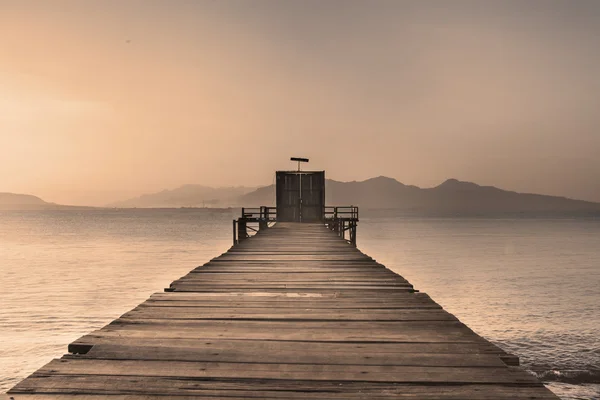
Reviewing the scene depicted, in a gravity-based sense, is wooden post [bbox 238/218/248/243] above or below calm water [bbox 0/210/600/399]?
above

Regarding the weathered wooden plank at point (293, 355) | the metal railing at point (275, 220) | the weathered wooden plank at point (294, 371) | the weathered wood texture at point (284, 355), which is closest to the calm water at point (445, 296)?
the metal railing at point (275, 220)

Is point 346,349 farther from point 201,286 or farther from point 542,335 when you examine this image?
point 542,335

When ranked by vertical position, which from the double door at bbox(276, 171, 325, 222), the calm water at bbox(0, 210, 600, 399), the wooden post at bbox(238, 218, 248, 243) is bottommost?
the calm water at bbox(0, 210, 600, 399)

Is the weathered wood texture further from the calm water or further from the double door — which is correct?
the double door

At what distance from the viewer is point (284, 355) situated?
398 centimetres

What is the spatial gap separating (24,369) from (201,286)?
8290mm

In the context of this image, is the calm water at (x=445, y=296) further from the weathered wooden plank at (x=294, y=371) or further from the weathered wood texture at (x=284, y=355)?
the weathered wooden plank at (x=294, y=371)

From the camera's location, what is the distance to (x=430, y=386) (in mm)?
3311

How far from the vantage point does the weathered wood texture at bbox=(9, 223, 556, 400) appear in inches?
128

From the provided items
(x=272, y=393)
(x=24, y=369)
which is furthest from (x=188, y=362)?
(x=24, y=369)

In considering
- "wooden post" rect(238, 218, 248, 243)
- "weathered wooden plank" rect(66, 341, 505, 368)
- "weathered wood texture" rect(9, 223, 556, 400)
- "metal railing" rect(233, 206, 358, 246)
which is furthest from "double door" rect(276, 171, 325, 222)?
"weathered wooden plank" rect(66, 341, 505, 368)

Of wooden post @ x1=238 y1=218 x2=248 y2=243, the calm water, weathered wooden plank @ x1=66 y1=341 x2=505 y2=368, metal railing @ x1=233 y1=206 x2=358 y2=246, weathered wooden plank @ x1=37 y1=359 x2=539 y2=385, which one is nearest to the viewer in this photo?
weathered wooden plank @ x1=37 y1=359 x2=539 y2=385

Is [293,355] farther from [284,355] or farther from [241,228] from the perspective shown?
[241,228]

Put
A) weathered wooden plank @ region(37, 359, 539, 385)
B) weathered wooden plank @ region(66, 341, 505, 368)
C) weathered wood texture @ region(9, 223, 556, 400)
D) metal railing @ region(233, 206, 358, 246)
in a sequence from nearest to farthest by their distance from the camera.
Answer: weathered wood texture @ region(9, 223, 556, 400) → weathered wooden plank @ region(37, 359, 539, 385) → weathered wooden plank @ region(66, 341, 505, 368) → metal railing @ region(233, 206, 358, 246)
